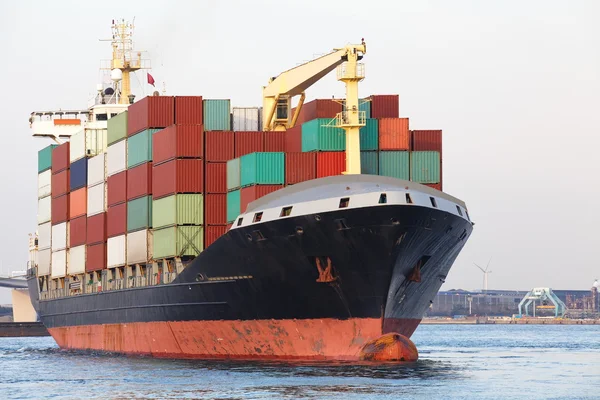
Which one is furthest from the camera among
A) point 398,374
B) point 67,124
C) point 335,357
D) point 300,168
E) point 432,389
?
point 67,124

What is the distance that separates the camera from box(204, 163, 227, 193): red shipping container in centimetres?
Answer: 4859

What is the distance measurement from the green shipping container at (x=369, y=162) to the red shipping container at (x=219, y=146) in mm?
5662

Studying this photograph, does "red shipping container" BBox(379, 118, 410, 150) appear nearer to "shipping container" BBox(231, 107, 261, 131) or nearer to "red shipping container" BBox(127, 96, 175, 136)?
"shipping container" BBox(231, 107, 261, 131)

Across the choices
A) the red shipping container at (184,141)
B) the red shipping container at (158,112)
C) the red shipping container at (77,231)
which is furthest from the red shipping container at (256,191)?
the red shipping container at (77,231)

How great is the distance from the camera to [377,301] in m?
41.5

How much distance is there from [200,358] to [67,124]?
32.1 meters

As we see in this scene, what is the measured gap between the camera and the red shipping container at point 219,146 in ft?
160

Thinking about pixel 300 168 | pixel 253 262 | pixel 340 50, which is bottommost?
pixel 253 262

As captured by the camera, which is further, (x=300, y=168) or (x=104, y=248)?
(x=104, y=248)

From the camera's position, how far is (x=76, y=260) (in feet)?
204

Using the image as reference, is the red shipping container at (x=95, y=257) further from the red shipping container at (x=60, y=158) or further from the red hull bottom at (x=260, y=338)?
the red shipping container at (x=60, y=158)

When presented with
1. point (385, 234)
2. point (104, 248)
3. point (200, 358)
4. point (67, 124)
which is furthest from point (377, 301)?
point (67, 124)

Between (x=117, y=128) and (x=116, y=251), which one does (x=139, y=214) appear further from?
(x=117, y=128)

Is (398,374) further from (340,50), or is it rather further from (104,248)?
(104,248)
